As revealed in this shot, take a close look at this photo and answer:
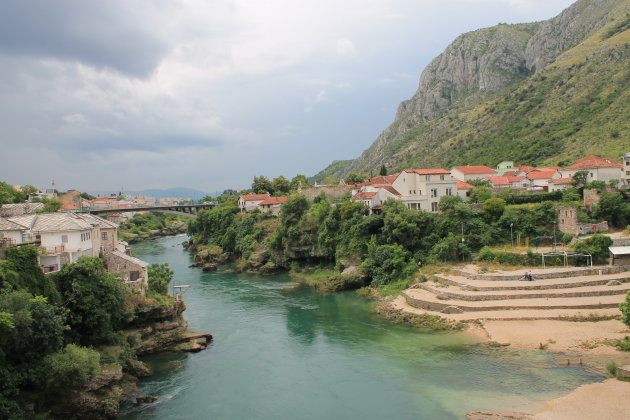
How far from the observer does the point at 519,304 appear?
28844 mm

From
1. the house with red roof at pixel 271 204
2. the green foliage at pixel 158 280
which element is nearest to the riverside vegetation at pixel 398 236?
the house with red roof at pixel 271 204

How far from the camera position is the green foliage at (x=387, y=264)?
39312 mm

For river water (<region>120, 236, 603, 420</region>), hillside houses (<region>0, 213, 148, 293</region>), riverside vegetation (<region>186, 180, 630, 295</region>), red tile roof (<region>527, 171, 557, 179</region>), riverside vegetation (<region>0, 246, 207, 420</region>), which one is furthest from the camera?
red tile roof (<region>527, 171, 557, 179</region>)

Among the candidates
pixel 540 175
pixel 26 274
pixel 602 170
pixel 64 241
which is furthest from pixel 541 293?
pixel 64 241

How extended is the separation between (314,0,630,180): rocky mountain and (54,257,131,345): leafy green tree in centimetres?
6058

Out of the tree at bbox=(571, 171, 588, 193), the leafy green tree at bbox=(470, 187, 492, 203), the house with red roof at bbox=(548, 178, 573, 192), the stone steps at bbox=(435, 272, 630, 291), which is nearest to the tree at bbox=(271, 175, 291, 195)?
the leafy green tree at bbox=(470, 187, 492, 203)

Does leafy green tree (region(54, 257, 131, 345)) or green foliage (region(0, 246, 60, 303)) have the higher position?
green foliage (region(0, 246, 60, 303))

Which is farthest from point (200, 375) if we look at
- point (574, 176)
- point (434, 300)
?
point (574, 176)

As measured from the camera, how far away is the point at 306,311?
113 ft

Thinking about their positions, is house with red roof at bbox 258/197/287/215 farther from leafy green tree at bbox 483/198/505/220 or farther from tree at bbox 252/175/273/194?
leafy green tree at bbox 483/198/505/220

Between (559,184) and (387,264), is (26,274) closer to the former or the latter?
(387,264)

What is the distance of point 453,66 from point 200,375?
159 meters

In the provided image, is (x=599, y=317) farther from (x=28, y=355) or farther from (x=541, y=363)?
(x=28, y=355)

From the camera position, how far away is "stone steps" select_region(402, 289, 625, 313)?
27.8 m
